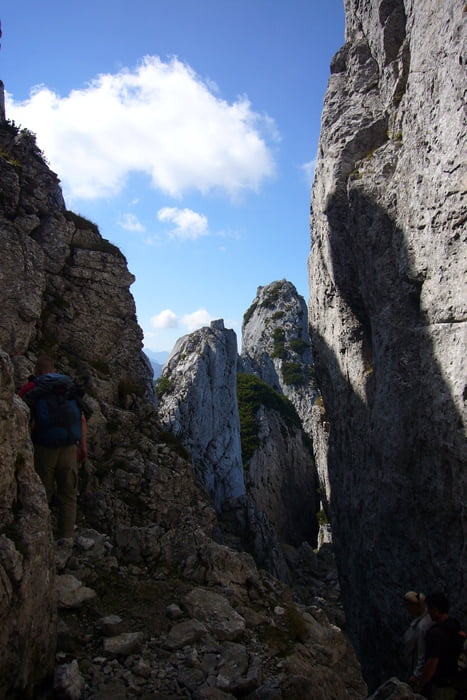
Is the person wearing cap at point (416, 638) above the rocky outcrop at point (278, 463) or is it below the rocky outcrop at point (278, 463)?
below

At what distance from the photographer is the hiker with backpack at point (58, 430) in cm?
782

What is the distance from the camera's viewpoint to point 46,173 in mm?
14891

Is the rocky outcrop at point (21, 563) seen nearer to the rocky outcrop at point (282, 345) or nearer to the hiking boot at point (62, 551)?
the hiking boot at point (62, 551)

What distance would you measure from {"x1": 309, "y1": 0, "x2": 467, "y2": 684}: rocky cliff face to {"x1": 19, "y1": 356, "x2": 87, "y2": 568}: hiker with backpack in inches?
499

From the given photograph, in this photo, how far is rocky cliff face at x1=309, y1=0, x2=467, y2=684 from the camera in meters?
16.5

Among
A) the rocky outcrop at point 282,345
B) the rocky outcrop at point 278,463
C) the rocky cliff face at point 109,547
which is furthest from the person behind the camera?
the rocky outcrop at point 282,345

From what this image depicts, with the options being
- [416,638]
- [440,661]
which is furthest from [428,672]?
[416,638]

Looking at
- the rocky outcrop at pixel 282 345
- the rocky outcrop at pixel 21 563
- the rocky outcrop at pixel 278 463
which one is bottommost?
the rocky outcrop at pixel 21 563

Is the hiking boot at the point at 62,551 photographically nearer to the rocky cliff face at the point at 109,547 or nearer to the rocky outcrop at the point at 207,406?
the rocky cliff face at the point at 109,547

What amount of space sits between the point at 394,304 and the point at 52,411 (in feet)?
52.8

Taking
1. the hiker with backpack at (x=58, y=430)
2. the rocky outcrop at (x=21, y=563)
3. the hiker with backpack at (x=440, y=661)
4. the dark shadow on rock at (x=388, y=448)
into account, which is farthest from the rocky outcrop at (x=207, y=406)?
the rocky outcrop at (x=21, y=563)

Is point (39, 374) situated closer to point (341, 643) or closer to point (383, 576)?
point (341, 643)

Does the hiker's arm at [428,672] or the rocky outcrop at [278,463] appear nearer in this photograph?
the hiker's arm at [428,672]

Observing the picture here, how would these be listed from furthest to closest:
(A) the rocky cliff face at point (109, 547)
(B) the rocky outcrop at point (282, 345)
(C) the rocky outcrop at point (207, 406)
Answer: (B) the rocky outcrop at point (282, 345), (C) the rocky outcrop at point (207, 406), (A) the rocky cliff face at point (109, 547)
